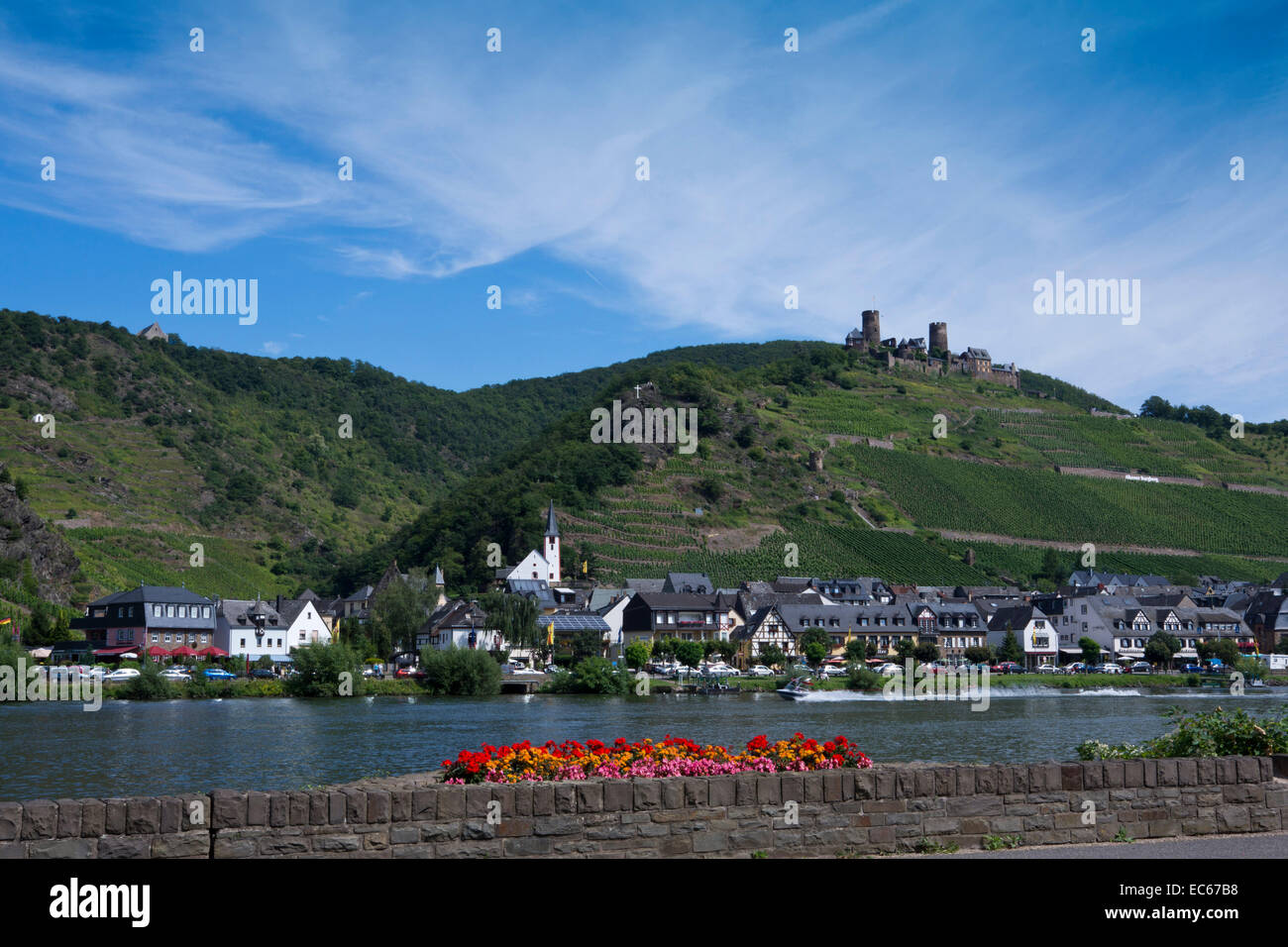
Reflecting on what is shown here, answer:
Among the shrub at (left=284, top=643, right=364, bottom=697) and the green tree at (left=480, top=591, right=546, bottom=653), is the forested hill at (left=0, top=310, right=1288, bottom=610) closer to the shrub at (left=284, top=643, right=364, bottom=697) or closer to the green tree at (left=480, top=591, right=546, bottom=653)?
the green tree at (left=480, top=591, right=546, bottom=653)

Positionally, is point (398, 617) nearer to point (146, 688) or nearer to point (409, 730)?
point (146, 688)

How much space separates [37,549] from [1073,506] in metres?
142

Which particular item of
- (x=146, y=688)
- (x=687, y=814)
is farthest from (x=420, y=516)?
(x=687, y=814)

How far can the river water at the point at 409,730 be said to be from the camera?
3603 centimetres

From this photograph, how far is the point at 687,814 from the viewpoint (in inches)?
513

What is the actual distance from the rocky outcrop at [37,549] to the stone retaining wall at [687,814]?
95905 mm

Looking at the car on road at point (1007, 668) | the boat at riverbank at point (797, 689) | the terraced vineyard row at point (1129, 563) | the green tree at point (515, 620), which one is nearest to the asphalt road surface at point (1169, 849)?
the boat at riverbank at point (797, 689)

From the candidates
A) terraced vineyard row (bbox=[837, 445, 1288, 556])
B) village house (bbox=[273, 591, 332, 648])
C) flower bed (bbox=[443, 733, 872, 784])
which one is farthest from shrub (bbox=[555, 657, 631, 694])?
terraced vineyard row (bbox=[837, 445, 1288, 556])

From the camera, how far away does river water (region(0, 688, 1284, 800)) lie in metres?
36.0

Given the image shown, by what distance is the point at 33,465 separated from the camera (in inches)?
Answer: 5556

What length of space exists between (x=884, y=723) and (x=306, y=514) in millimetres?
141053

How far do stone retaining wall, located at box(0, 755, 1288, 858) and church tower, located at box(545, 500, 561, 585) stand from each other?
5184 inches

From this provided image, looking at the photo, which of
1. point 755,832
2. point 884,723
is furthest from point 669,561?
point 755,832
